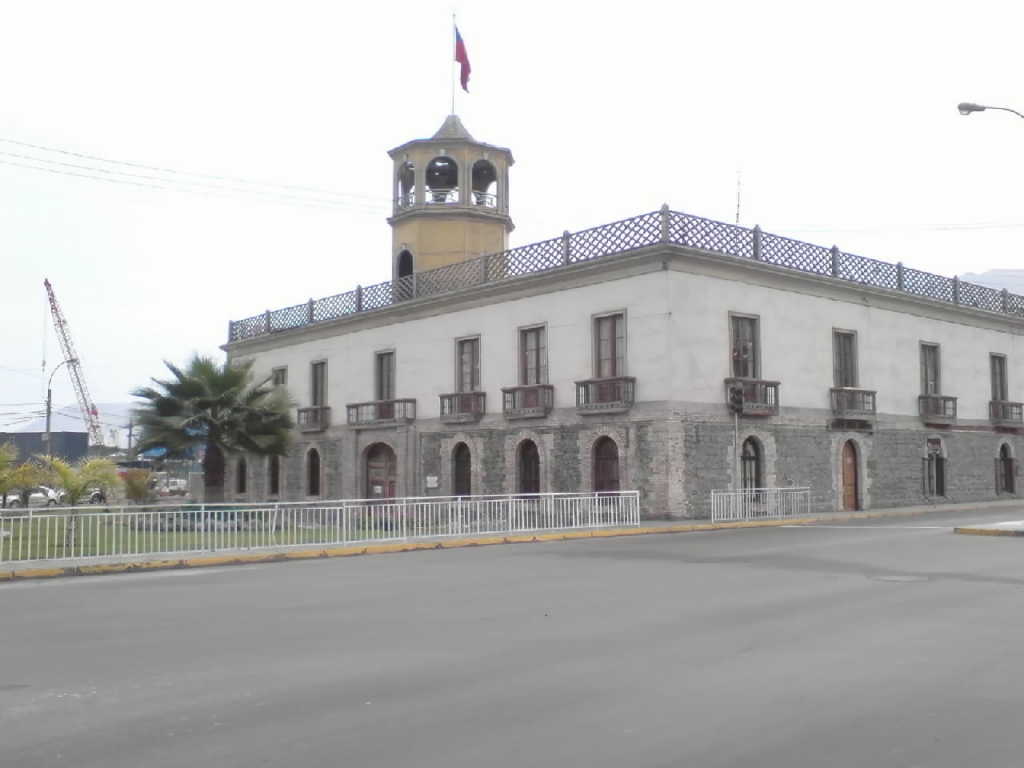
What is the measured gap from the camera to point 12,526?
15.6 metres

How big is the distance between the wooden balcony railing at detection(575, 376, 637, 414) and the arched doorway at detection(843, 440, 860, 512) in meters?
8.12

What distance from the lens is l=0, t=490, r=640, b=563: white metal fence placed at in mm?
16250

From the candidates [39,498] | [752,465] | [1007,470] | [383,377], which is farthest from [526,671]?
[39,498]

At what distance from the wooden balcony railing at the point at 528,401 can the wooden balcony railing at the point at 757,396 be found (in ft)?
16.3

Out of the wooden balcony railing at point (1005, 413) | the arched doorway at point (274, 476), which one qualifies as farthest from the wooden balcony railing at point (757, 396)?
the arched doorway at point (274, 476)

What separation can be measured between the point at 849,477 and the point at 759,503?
565 cm

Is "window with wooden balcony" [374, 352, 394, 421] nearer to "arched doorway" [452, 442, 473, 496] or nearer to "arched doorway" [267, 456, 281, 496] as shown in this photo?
"arched doorway" [452, 442, 473, 496]

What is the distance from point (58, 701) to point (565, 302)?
22.9 meters

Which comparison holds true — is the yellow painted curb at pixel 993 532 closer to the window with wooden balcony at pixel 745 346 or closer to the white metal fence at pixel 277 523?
the white metal fence at pixel 277 523

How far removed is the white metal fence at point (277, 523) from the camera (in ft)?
53.3

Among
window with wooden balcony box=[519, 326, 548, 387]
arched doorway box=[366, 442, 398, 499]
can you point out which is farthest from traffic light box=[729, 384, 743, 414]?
arched doorway box=[366, 442, 398, 499]

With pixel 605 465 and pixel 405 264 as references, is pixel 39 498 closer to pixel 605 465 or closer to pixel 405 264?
pixel 405 264

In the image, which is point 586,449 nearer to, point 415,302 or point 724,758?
point 415,302

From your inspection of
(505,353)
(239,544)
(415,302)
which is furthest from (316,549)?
(415,302)
